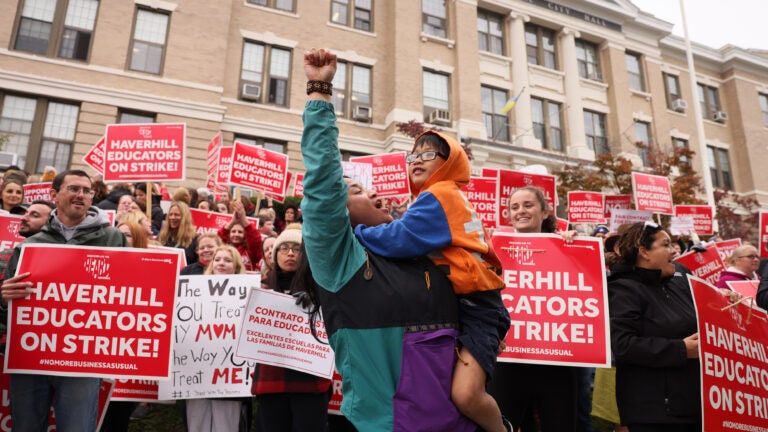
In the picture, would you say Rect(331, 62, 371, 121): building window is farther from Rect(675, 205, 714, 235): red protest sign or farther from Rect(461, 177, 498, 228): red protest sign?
Rect(461, 177, 498, 228): red protest sign

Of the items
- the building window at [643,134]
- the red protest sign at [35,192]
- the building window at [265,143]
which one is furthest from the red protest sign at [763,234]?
the building window at [643,134]

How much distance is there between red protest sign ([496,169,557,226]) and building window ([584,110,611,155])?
1804 cm

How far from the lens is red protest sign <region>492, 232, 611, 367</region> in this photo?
3568mm

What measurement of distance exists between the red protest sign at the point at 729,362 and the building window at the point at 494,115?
19.0 metres

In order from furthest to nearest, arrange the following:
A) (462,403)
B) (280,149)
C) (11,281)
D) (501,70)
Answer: (501,70), (280,149), (11,281), (462,403)

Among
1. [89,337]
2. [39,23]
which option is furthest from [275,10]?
[89,337]

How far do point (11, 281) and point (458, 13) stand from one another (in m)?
21.6

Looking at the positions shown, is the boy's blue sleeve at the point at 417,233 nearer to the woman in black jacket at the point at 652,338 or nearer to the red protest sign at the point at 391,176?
the woman in black jacket at the point at 652,338

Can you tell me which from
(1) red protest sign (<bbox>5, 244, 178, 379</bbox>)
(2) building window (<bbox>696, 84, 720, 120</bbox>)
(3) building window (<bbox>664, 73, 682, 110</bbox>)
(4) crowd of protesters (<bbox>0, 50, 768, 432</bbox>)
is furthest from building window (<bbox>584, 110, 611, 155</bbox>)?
(1) red protest sign (<bbox>5, 244, 178, 379</bbox>)

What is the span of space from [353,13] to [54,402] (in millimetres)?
19911

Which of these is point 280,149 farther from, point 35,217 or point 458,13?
point 35,217

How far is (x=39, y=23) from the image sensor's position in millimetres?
15734

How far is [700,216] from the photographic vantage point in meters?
11.5

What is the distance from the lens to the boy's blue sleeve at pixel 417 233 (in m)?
1.87
